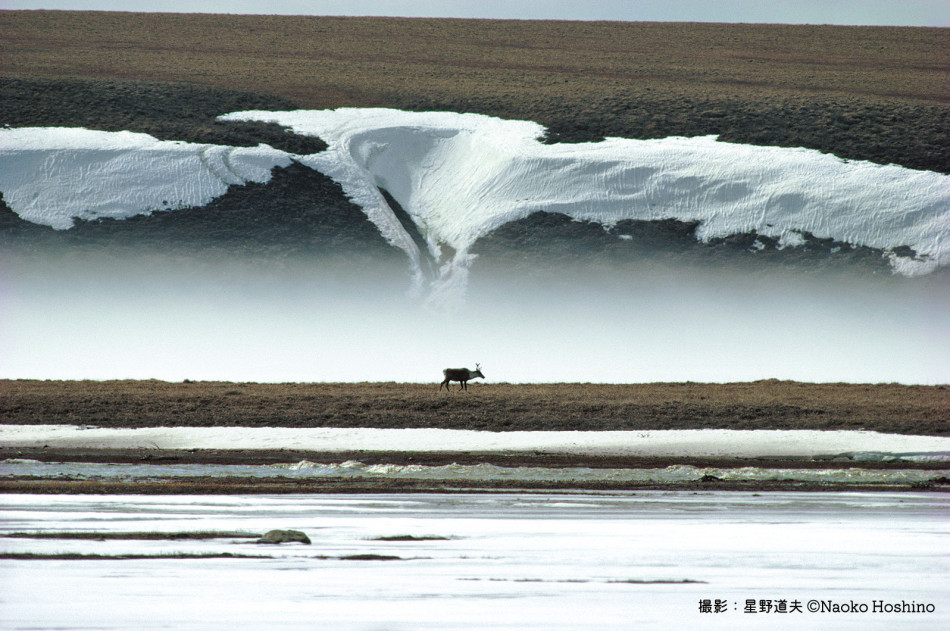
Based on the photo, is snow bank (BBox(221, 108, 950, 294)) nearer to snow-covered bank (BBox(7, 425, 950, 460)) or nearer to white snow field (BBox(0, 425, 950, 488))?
Answer: snow-covered bank (BBox(7, 425, 950, 460))

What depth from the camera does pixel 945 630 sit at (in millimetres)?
9359

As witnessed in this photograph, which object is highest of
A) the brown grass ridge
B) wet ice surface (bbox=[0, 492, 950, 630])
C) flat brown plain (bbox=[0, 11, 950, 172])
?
flat brown plain (bbox=[0, 11, 950, 172])

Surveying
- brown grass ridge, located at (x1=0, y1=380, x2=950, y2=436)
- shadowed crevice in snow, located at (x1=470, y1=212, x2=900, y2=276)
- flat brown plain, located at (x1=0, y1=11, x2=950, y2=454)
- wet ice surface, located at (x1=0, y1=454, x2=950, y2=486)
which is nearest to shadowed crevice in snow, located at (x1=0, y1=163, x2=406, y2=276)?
shadowed crevice in snow, located at (x1=470, y1=212, x2=900, y2=276)

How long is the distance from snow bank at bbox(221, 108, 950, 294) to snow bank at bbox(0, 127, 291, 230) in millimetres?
5672

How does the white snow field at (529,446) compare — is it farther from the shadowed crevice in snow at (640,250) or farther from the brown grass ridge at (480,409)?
the shadowed crevice in snow at (640,250)

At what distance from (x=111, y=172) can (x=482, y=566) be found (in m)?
59.6

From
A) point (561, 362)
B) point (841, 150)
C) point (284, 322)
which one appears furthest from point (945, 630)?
point (841, 150)

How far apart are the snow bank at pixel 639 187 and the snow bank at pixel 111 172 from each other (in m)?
5.67

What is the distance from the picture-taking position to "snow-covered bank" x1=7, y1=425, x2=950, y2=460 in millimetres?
29609

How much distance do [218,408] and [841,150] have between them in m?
51.7

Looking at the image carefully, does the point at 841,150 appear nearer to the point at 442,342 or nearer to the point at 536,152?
the point at 536,152

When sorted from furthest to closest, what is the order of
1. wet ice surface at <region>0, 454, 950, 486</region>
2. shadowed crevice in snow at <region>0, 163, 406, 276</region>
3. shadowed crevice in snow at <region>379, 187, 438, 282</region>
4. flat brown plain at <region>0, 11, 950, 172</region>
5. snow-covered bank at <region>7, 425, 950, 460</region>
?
flat brown plain at <region>0, 11, 950, 172</region>
shadowed crevice in snow at <region>379, 187, 438, 282</region>
shadowed crevice in snow at <region>0, 163, 406, 276</region>
snow-covered bank at <region>7, 425, 950, 460</region>
wet ice surface at <region>0, 454, 950, 486</region>

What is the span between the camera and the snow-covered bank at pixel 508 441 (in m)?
29.6

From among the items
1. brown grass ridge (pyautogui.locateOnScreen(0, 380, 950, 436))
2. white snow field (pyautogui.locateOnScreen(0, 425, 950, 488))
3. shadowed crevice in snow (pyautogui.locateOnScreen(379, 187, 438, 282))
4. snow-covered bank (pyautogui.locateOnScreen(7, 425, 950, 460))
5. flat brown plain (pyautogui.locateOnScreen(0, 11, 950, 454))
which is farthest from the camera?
shadowed crevice in snow (pyautogui.locateOnScreen(379, 187, 438, 282))
